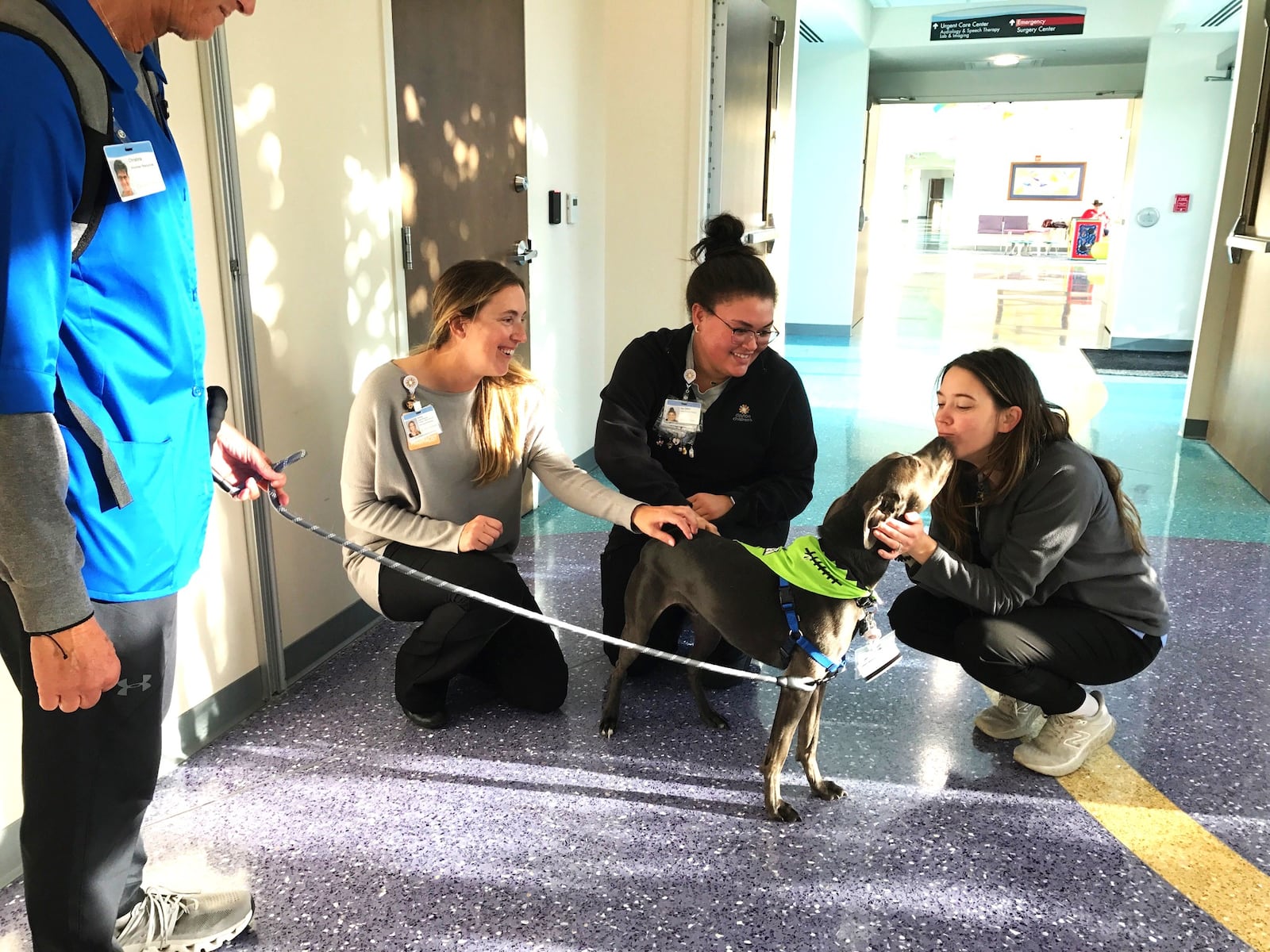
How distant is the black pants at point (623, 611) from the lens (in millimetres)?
2789

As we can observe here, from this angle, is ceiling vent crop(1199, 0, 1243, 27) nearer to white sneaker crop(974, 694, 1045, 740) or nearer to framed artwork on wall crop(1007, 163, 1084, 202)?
white sneaker crop(974, 694, 1045, 740)

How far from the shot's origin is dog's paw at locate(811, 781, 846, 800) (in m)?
2.17

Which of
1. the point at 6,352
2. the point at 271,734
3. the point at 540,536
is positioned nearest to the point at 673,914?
the point at 271,734

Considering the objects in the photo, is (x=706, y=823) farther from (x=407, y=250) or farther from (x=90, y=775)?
(x=407, y=250)

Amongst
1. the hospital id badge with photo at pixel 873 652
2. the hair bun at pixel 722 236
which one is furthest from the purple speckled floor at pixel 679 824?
the hair bun at pixel 722 236

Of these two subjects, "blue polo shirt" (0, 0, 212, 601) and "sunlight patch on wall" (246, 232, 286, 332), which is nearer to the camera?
"blue polo shirt" (0, 0, 212, 601)

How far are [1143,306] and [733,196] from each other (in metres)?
5.90

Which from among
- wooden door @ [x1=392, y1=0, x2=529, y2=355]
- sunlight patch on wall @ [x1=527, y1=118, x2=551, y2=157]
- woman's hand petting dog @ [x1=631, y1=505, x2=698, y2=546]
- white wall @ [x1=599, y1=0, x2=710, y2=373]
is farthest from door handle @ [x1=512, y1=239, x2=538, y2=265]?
woman's hand petting dog @ [x1=631, y1=505, x2=698, y2=546]

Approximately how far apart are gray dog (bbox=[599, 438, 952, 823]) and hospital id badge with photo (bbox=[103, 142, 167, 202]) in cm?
131

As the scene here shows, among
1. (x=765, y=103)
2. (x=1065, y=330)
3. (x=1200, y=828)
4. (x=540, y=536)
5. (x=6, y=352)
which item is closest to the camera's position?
(x=6, y=352)

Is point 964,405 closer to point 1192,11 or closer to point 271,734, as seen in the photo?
point 271,734

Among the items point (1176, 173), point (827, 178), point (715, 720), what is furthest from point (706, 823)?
point (1176, 173)

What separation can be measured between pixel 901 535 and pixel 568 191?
2.99m

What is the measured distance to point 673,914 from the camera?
5.90ft
